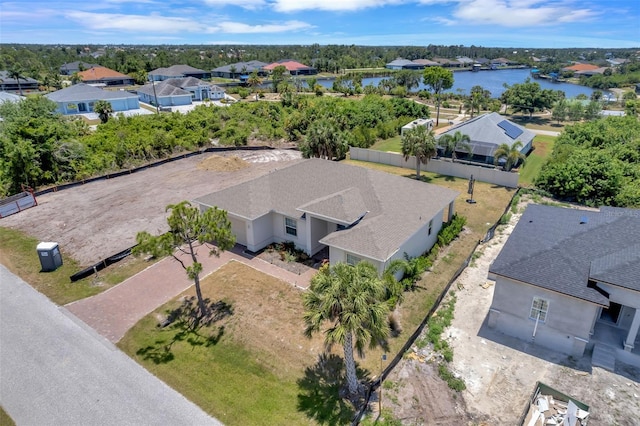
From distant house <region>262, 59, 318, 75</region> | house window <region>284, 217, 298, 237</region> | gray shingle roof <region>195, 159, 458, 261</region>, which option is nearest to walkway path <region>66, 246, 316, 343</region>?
house window <region>284, 217, 298, 237</region>

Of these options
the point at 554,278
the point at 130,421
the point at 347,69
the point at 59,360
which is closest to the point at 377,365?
the point at 554,278

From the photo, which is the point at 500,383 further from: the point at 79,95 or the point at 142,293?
the point at 79,95

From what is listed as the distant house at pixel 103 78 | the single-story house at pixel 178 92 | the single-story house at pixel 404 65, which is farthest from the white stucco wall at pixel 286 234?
the single-story house at pixel 404 65

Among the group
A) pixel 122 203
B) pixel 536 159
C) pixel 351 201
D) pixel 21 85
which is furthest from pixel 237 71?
pixel 351 201

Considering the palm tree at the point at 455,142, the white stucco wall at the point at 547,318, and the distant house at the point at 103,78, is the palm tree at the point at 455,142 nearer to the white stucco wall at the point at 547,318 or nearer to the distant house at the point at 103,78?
the white stucco wall at the point at 547,318

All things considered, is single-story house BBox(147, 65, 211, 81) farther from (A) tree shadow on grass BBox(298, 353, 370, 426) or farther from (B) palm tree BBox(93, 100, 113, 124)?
(A) tree shadow on grass BBox(298, 353, 370, 426)

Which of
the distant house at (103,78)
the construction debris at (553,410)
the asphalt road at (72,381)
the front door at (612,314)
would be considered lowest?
the asphalt road at (72,381)

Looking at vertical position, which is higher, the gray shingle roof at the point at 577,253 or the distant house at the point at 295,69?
the distant house at the point at 295,69
